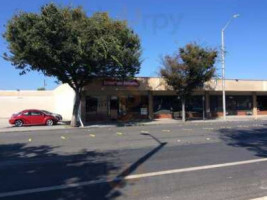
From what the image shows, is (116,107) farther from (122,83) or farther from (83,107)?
(83,107)

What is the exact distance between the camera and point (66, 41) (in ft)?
85.5

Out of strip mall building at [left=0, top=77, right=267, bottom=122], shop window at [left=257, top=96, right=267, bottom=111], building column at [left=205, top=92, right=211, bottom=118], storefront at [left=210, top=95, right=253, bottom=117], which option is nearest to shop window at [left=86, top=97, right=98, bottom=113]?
strip mall building at [left=0, top=77, right=267, bottom=122]

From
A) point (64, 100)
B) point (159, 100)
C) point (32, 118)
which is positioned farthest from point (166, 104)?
point (32, 118)

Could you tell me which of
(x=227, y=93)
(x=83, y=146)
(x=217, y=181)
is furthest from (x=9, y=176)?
(x=227, y=93)

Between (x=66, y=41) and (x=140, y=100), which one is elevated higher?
(x=66, y=41)

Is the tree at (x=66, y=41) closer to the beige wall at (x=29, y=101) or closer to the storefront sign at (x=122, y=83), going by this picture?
the storefront sign at (x=122, y=83)

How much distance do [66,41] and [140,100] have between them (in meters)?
14.3

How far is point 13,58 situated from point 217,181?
22.7m

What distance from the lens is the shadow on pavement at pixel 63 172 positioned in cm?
759

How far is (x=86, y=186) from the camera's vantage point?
323 inches

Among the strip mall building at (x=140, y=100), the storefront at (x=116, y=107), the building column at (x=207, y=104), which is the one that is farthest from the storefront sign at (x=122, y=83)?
the building column at (x=207, y=104)

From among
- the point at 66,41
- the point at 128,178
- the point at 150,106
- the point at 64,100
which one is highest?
the point at 66,41

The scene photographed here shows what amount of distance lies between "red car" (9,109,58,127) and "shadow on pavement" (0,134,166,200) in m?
18.0

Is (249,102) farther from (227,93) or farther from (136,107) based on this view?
(136,107)
